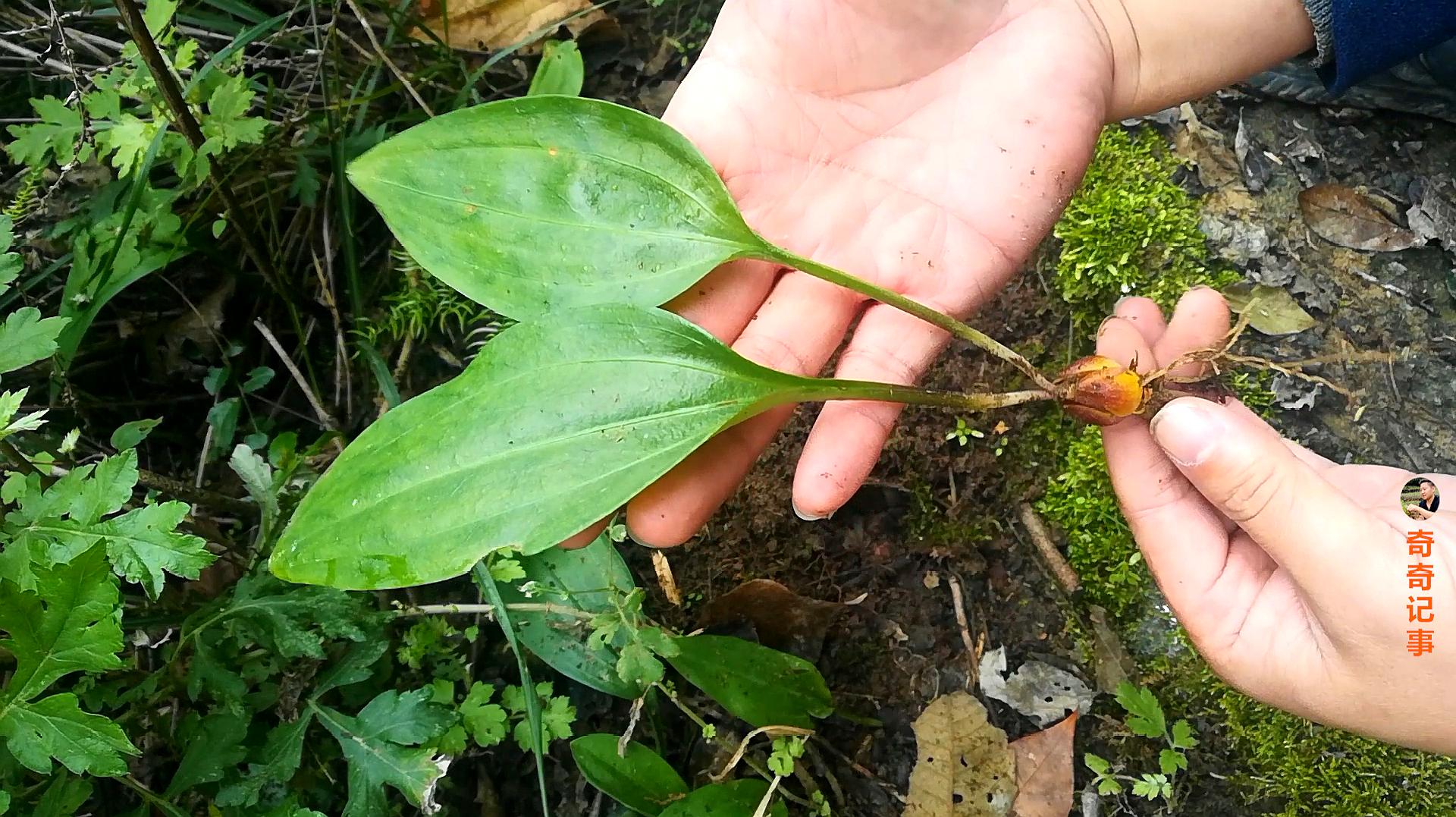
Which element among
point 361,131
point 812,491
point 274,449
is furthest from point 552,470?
point 361,131

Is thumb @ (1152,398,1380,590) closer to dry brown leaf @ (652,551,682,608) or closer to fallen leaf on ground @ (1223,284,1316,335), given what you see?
fallen leaf on ground @ (1223,284,1316,335)

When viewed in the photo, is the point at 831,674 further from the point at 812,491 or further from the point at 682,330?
the point at 682,330

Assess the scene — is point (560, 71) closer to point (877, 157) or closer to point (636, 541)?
point (877, 157)

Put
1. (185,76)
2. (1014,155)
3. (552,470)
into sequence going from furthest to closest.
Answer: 1. (185,76)
2. (1014,155)
3. (552,470)

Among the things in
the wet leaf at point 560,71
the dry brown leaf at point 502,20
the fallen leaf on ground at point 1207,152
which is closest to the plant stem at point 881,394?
the fallen leaf on ground at point 1207,152

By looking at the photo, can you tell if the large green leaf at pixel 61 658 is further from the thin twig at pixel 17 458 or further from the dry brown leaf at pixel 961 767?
the dry brown leaf at pixel 961 767

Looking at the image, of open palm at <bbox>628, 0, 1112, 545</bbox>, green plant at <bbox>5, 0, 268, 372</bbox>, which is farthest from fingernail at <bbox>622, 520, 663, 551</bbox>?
green plant at <bbox>5, 0, 268, 372</bbox>

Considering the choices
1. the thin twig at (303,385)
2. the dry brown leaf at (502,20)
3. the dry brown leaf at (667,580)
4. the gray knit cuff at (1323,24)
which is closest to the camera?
the gray knit cuff at (1323,24)

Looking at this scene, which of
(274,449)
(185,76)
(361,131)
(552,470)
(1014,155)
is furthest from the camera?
(361,131)
